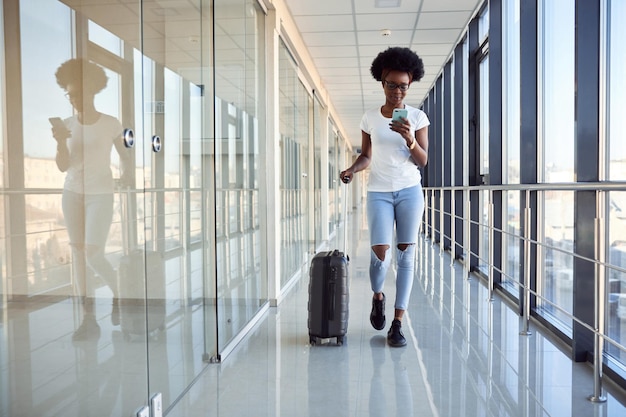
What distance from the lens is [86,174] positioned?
1.39 meters

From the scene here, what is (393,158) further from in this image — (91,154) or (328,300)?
(91,154)

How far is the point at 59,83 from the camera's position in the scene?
124 cm

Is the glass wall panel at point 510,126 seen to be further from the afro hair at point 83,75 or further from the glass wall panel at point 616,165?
the afro hair at point 83,75

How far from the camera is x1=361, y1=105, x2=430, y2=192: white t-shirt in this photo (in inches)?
111

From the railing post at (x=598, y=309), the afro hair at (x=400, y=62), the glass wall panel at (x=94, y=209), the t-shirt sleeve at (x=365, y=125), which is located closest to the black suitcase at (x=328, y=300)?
the t-shirt sleeve at (x=365, y=125)

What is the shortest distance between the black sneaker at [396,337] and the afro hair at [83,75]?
1966 mm

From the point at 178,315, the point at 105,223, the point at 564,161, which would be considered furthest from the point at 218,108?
the point at 564,161

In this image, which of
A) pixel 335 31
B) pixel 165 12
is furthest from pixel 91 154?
pixel 335 31

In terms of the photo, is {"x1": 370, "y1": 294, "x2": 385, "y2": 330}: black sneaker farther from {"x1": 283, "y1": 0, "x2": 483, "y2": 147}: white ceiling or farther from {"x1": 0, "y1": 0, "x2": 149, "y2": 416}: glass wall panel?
{"x1": 283, "y1": 0, "x2": 483, "y2": 147}: white ceiling

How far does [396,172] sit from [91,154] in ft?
5.64

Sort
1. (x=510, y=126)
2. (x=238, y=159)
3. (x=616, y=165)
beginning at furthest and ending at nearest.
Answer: (x=510, y=126), (x=238, y=159), (x=616, y=165)

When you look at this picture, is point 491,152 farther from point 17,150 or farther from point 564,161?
point 17,150

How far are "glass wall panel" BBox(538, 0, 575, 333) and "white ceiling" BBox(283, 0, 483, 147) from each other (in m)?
1.41

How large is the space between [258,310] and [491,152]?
2488 mm
